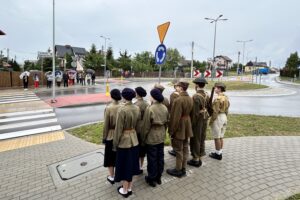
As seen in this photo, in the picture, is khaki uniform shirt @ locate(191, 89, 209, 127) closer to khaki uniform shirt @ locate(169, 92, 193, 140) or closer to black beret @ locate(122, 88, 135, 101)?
khaki uniform shirt @ locate(169, 92, 193, 140)

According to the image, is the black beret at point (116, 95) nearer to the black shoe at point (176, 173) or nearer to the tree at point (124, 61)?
the black shoe at point (176, 173)

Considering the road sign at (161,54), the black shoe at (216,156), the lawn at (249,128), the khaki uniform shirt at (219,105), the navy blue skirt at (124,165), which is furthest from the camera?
the lawn at (249,128)

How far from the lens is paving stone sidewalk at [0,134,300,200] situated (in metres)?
3.89

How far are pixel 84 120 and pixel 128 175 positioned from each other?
261 inches

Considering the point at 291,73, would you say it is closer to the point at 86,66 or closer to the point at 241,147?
the point at 86,66

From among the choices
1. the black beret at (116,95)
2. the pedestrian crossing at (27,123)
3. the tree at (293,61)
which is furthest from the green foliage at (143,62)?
the black beret at (116,95)

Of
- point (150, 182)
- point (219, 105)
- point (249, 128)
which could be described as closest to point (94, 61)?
point (249, 128)

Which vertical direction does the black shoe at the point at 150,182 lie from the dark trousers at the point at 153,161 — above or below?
below

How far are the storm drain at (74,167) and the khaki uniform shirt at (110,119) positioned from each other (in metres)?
1.28

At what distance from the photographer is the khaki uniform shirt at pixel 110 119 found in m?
3.93

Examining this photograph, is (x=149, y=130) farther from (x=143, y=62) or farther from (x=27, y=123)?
(x=143, y=62)

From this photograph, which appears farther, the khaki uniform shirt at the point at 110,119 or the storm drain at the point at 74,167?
the storm drain at the point at 74,167

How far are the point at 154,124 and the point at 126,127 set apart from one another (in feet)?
2.00

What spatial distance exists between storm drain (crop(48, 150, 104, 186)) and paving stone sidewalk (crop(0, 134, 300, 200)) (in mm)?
137
